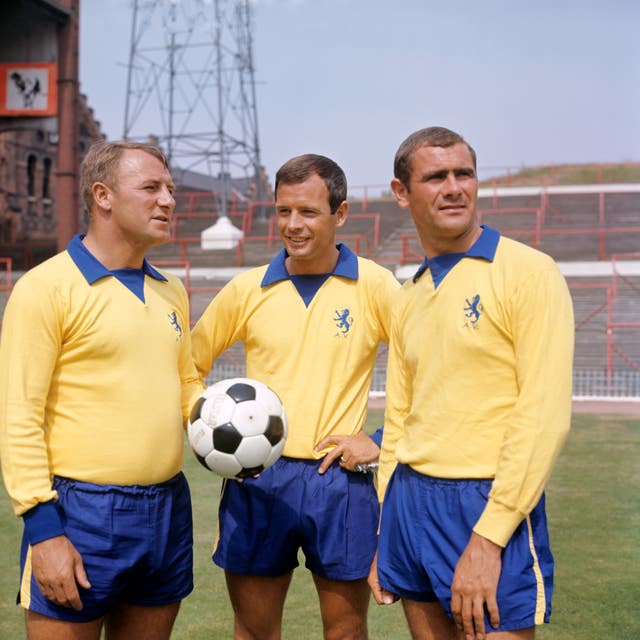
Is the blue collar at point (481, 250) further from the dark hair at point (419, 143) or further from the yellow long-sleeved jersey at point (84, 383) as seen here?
the yellow long-sleeved jersey at point (84, 383)

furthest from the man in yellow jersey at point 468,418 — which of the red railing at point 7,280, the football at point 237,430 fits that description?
the red railing at point 7,280

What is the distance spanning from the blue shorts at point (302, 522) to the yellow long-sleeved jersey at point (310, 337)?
0.39ft

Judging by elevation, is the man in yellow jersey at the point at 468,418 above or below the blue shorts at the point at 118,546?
above

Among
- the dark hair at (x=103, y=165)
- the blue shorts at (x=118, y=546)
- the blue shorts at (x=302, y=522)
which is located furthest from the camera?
the blue shorts at (x=302, y=522)

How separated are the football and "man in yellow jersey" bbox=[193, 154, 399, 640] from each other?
0.28 metres

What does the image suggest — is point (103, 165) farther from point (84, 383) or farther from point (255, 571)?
point (255, 571)

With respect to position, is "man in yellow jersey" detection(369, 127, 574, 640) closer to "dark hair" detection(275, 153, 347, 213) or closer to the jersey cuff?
the jersey cuff

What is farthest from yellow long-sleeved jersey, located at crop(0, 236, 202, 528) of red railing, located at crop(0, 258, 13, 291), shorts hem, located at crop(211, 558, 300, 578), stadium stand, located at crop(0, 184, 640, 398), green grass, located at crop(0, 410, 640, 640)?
red railing, located at crop(0, 258, 13, 291)

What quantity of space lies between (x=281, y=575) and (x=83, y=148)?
3844 centimetres

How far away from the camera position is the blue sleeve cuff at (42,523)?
112 inches

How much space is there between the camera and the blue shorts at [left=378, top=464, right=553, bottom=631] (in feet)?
8.59

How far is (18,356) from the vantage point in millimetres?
2873

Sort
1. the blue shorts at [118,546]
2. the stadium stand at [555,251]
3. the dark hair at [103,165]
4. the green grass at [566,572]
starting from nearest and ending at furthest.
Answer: the blue shorts at [118,546]
the dark hair at [103,165]
the green grass at [566,572]
the stadium stand at [555,251]

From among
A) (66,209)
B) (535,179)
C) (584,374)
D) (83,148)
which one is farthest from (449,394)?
(535,179)
